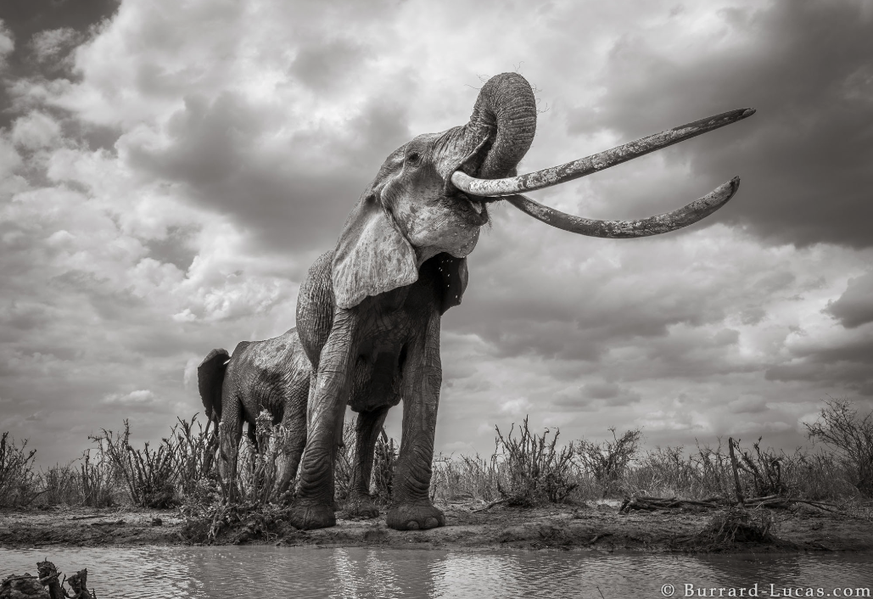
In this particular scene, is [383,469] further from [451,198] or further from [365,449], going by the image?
[451,198]

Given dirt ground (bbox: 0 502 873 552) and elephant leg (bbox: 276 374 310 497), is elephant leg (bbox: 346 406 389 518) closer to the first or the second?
elephant leg (bbox: 276 374 310 497)

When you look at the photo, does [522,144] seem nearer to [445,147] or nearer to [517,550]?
[445,147]

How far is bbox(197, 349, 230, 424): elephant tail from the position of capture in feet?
40.3

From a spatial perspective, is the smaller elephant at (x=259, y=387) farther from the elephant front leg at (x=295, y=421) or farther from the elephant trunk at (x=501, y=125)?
the elephant trunk at (x=501, y=125)

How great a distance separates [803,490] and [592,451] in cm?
290

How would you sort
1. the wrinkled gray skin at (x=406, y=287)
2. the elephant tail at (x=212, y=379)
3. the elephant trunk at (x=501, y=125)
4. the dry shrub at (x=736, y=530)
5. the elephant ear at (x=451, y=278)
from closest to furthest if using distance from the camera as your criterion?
the dry shrub at (x=736, y=530), the elephant trunk at (x=501, y=125), the wrinkled gray skin at (x=406, y=287), the elephant ear at (x=451, y=278), the elephant tail at (x=212, y=379)

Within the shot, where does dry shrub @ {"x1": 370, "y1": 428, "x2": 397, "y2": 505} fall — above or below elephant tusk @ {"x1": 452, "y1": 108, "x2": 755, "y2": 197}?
below

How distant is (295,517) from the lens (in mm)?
6250

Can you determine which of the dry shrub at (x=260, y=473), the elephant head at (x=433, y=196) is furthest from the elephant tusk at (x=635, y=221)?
the dry shrub at (x=260, y=473)

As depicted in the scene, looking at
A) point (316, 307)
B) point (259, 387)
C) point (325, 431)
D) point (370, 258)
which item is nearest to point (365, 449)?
point (316, 307)

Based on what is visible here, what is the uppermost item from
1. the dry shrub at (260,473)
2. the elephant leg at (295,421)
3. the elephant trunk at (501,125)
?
the elephant trunk at (501,125)

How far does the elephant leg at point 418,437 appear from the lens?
6078 millimetres

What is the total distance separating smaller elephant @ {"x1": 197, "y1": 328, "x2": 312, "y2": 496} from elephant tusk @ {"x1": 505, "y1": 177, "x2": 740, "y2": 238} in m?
4.19

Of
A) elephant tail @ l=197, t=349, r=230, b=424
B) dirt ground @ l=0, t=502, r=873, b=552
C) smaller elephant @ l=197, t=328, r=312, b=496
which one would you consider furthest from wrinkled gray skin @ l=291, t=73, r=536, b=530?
elephant tail @ l=197, t=349, r=230, b=424
